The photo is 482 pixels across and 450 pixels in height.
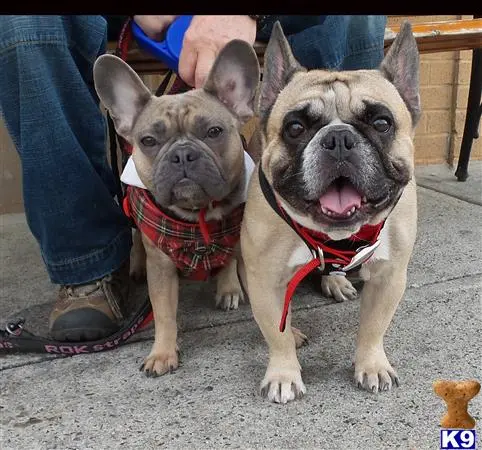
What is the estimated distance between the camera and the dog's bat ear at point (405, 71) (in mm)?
1644

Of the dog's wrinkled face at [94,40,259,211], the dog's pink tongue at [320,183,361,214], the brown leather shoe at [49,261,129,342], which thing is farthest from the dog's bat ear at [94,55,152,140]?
the dog's pink tongue at [320,183,361,214]

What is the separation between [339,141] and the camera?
1.38m

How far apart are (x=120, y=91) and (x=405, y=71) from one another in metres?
1.01

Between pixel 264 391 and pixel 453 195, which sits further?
pixel 453 195

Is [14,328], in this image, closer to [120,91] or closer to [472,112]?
[120,91]

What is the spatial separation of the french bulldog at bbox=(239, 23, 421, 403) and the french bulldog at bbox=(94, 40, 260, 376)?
0.75 ft

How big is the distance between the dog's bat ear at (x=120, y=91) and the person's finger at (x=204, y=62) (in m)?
0.20

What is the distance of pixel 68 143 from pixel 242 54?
71 cm

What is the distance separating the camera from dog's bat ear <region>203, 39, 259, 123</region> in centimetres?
202

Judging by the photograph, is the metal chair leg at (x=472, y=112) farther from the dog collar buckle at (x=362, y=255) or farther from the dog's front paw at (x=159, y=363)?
the dog's front paw at (x=159, y=363)

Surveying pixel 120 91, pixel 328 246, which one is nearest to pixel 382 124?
pixel 328 246

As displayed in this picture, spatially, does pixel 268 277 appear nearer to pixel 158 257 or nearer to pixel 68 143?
pixel 158 257

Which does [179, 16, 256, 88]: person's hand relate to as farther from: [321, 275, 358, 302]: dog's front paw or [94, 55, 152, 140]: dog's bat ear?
[321, 275, 358, 302]: dog's front paw
